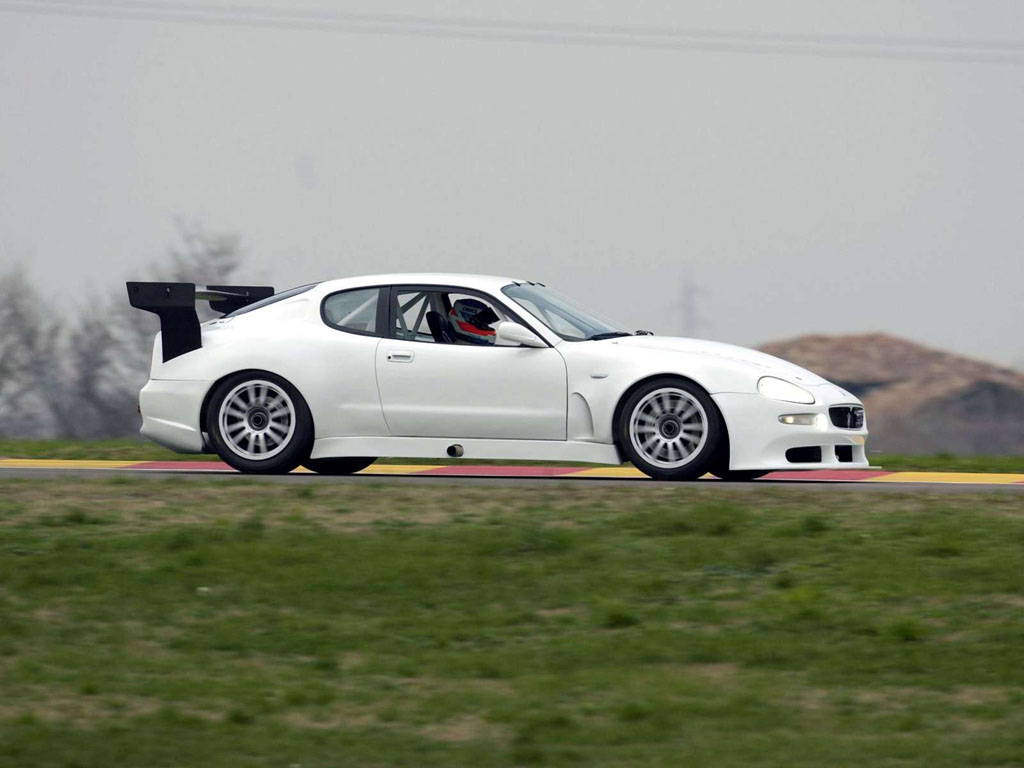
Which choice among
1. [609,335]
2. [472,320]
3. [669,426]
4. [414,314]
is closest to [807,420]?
[669,426]

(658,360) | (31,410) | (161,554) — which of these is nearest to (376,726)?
(161,554)

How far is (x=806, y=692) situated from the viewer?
5.65 meters

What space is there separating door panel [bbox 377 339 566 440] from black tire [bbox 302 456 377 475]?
3.74 feet

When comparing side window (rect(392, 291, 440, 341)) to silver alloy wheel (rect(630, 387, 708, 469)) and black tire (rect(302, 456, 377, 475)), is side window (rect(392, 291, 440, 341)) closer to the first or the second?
black tire (rect(302, 456, 377, 475))

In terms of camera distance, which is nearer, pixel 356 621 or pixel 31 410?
pixel 356 621

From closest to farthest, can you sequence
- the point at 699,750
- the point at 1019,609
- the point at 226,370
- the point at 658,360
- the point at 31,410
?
1. the point at 699,750
2. the point at 1019,609
3. the point at 658,360
4. the point at 226,370
5. the point at 31,410

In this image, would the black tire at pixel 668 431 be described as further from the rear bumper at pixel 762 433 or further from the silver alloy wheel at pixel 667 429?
the rear bumper at pixel 762 433

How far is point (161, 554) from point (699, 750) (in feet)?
11.7

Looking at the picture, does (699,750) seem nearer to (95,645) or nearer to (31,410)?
(95,645)

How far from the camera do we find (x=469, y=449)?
10.8 m

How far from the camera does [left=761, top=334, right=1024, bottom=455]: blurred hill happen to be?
107 ft

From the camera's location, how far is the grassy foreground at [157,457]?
1306cm

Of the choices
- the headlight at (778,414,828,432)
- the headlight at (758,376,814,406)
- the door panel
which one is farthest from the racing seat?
the headlight at (778,414,828,432)

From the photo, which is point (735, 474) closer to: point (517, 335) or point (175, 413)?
point (517, 335)
